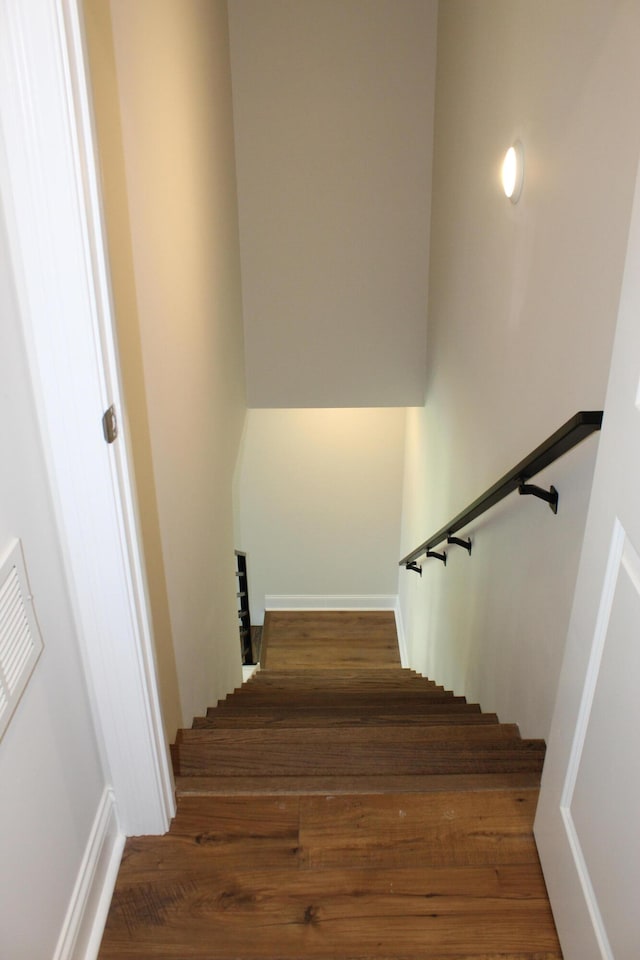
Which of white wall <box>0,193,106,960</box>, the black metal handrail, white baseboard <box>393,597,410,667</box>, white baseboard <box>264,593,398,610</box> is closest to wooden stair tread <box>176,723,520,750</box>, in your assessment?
white wall <box>0,193,106,960</box>

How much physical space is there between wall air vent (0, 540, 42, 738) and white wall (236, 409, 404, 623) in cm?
464

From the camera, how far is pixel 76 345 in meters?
1.22

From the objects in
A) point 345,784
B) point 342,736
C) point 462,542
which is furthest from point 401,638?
point 345,784

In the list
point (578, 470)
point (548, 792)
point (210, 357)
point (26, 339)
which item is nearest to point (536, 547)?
point (578, 470)

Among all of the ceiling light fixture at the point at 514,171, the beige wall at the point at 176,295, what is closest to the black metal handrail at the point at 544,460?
the ceiling light fixture at the point at 514,171

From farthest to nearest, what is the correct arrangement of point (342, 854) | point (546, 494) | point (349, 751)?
point (349, 751) → point (546, 494) → point (342, 854)

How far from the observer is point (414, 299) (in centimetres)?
464

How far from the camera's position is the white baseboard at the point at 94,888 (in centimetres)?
140

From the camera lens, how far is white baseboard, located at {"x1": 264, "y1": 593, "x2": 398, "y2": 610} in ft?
21.7

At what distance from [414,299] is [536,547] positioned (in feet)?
9.31

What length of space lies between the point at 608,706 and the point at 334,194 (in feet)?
12.6

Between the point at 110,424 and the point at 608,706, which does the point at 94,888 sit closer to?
the point at 110,424

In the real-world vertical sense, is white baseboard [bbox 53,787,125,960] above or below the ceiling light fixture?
below

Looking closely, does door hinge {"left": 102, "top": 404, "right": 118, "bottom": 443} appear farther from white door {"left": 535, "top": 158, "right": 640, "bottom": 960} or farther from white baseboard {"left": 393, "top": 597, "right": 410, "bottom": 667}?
white baseboard {"left": 393, "top": 597, "right": 410, "bottom": 667}
